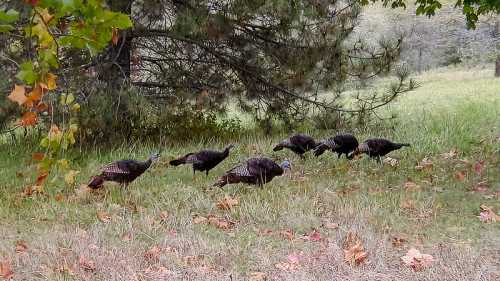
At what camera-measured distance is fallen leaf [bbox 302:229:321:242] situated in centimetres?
459

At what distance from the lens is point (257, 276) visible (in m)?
3.85

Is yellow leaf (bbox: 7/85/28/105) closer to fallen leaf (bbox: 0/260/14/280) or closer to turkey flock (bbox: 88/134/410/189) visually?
fallen leaf (bbox: 0/260/14/280)

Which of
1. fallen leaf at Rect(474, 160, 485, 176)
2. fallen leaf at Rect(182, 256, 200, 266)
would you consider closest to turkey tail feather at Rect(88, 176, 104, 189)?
fallen leaf at Rect(182, 256, 200, 266)

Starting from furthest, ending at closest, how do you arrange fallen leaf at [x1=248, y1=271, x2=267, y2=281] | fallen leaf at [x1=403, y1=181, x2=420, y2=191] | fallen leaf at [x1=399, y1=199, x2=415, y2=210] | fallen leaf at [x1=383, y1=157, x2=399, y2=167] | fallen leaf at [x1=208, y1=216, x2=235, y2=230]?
1. fallen leaf at [x1=383, y1=157, x2=399, y2=167]
2. fallen leaf at [x1=403, y1=181, x2=420, y2=191]
3. fallen leaf at [x1=399, y1=199, x2=415, y2=210]
4. fallen leaf at [x1=208, y1=216, x2=235, y2=230]
5. fallen leaf at [x1=248, y1=271, x2=267, y2=281]

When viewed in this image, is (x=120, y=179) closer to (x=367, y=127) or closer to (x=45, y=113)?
(x=45, y=113)

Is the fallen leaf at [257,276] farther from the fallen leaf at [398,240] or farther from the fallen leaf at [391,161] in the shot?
the fallen leaf at [391,161]

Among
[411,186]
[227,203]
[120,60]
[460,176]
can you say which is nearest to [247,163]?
[227,203]

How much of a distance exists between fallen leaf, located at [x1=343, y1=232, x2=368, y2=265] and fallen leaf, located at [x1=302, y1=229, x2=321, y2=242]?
10.1 inches

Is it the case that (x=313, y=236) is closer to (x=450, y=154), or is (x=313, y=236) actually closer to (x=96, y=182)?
(x=96, y=182)

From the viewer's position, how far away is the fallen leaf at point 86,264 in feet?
13.1

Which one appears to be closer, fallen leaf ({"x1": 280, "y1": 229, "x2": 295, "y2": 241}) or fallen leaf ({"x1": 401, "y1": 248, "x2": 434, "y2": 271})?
fallen leaf ({"x1": 401, "y1": 248, "x2": 434, "y2": 271})

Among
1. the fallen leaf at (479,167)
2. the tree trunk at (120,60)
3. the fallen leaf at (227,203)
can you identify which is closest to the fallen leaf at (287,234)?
the fallen leaf at (227,203)

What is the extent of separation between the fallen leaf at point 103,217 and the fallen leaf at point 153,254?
0.90 meters

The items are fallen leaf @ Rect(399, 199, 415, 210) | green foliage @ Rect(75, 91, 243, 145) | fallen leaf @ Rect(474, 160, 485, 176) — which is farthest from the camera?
green foliage @ Rect(75, 91, 243, 145)
